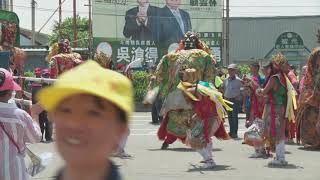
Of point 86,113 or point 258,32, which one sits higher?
point 258,32

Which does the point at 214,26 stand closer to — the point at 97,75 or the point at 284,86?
the point at 284,86

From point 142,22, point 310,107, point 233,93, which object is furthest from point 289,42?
point 310,107

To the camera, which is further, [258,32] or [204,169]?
[258,32]

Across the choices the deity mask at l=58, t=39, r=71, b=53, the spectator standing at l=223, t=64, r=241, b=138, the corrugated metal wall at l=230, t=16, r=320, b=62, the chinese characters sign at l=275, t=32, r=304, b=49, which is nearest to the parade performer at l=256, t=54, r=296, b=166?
the deity mask at l=58, t=39, r=71, b=53

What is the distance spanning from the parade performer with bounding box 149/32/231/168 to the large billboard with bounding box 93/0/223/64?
21.3 m

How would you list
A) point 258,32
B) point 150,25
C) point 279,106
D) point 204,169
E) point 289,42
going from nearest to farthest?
point 204,169, point 279,106, point 150,25, point 289,42, point 258,32

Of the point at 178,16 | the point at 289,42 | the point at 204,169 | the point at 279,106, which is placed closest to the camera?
the point at 204,169

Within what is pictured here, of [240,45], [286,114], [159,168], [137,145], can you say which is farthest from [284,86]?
[240,45]

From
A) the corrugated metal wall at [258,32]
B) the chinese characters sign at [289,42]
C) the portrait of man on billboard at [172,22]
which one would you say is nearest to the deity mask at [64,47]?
the portrait of man on billboard at [172,22]

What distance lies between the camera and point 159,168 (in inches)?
380

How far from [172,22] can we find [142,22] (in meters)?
1.60

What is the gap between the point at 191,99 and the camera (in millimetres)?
9625

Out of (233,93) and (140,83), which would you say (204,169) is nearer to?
(233,93)

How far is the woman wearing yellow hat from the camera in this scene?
1.90 m
